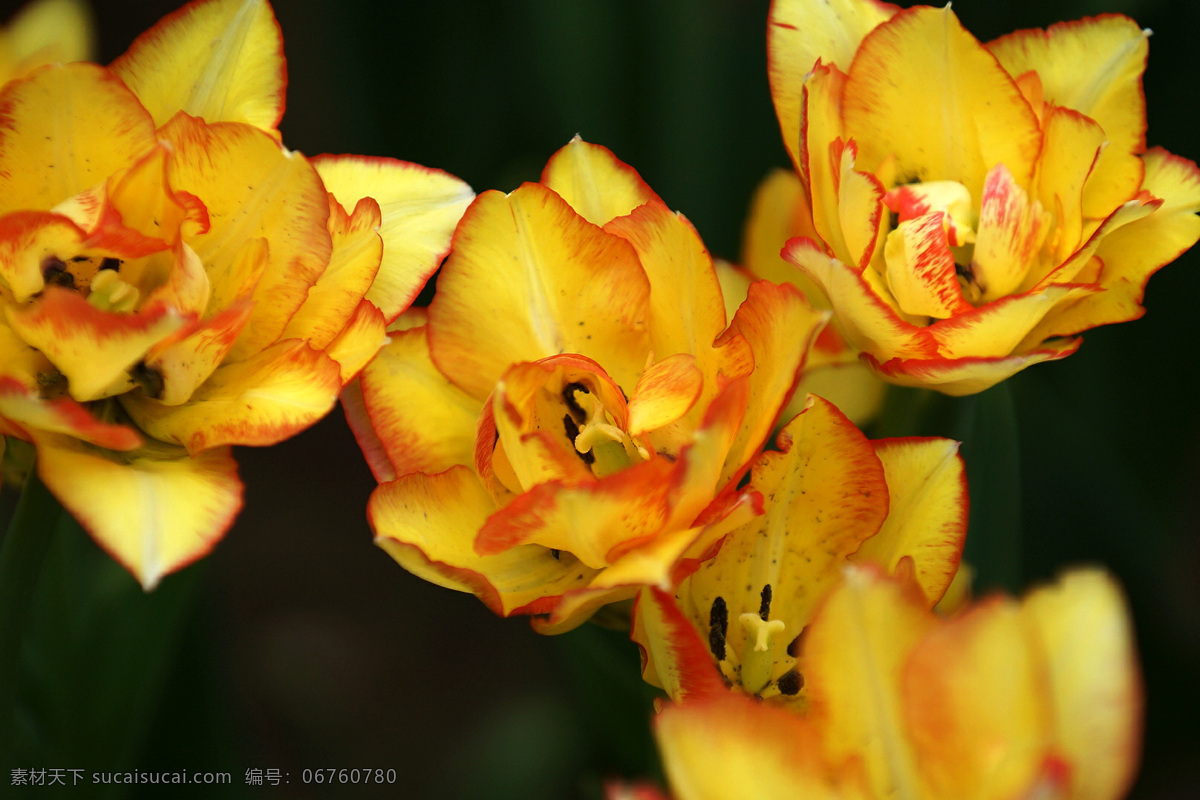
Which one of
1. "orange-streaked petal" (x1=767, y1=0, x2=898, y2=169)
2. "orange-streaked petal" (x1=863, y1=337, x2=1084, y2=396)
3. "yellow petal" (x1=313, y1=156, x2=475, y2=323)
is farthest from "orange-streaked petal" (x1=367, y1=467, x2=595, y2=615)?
"orange-streaked petal" (x1=767, y1=0, x2=898, y2=169)

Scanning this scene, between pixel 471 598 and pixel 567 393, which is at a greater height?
pixel 567 393

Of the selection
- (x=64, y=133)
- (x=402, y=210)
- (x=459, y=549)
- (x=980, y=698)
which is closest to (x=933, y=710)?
(x=980, y=698)

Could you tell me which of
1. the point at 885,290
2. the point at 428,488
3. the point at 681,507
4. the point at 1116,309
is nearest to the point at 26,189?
the point at 428,488

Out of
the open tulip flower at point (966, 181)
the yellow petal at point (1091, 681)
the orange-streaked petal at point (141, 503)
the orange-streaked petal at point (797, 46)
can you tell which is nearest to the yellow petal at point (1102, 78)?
the open tulip flower at point (966, 181)

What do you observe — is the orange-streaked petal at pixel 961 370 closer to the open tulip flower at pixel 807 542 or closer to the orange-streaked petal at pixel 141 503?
the open tulip flower at pixel 807 542

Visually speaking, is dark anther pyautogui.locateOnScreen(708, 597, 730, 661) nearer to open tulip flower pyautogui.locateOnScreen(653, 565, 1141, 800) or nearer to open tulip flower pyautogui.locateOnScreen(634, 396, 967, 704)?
open tulip flower pyautogui.locateOnScreen(634, 396, 967, 704)

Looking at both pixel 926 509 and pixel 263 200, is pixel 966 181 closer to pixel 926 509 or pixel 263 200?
pixel 926 509
